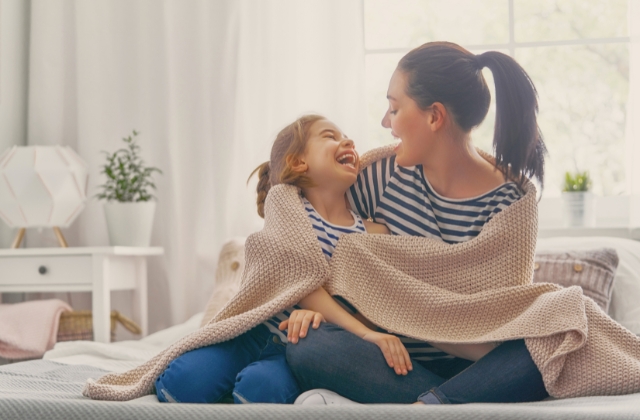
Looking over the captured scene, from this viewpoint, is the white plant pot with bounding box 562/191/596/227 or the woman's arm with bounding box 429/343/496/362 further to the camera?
the white plant pot with bounding box 562/191/596/227

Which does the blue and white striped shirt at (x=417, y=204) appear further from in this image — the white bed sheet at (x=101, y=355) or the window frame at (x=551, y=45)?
the window frame at (x=551, y=45)

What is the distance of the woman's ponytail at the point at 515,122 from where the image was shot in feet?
→ 4.51

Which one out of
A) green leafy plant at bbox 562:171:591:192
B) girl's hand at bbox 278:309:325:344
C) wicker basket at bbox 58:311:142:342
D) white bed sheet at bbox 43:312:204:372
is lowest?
wicker basket at bbox 58:311:142:342

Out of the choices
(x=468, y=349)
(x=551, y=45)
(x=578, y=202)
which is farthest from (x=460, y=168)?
(x=551, y=45)

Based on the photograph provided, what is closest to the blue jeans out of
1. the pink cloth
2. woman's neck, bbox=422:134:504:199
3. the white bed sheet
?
woman's neck, bbox=422:134:504:199

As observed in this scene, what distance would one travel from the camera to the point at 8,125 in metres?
2.86

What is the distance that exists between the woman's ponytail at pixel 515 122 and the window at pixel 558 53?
124 cm

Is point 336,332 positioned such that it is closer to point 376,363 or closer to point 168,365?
point 376,363

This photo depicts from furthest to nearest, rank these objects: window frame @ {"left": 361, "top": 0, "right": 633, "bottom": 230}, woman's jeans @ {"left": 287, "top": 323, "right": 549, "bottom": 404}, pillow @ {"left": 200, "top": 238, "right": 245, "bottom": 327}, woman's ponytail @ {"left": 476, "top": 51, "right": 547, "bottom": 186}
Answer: window frame @ {"left": 361, "top": 0, "right": 633, "bottom": 230}, pillow @ {"left": 200, "top": 238, "right": 245, "bottom": 327}, woman's ponytail @ {"left": 476, "top": 51, "right": 547, "bottom": 186}, woman's jeans @ {"left": 287, "top": 323, "right": 549, "bottom": 404}

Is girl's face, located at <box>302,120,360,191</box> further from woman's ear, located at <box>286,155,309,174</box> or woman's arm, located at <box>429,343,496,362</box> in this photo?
woman's arm, located at <box>429,343,496,362</box>

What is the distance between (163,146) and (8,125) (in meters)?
0.62

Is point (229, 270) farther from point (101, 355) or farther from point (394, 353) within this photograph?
point (394, 353)

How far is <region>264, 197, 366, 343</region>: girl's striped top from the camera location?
133 centimetres

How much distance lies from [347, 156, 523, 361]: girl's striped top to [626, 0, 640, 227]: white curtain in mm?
1177
